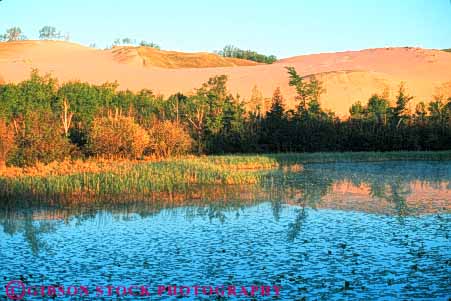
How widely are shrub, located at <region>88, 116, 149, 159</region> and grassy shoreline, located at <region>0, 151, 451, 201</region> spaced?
65.6 inches

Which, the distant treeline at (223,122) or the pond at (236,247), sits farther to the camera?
the distant treeline at (223,122)

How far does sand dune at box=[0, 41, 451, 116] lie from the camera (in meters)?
63.0

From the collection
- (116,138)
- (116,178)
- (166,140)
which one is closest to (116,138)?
(116,138)

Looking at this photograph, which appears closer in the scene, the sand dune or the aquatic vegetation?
the aquatic vegetation

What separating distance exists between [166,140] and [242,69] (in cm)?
4629

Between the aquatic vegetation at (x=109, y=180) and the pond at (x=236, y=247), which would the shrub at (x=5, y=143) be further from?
the pond at (x=236, y=247)

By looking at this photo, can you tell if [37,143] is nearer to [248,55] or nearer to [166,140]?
[166,140]

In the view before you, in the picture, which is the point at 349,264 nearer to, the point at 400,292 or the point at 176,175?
the point at 400,292

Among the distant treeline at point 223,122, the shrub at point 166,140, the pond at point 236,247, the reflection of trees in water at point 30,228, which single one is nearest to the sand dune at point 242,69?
the distant treeline at point 223,122

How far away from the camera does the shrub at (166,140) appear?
29797 mm

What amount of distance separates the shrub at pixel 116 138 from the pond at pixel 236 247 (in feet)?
28.3

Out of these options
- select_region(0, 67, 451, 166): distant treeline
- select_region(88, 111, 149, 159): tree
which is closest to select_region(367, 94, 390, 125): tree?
select_region(0, 67, 451, 166): distant treeline

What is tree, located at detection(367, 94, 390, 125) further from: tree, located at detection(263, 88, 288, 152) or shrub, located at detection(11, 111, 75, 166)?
shrub, located at detection(11, 111, 75, 166)

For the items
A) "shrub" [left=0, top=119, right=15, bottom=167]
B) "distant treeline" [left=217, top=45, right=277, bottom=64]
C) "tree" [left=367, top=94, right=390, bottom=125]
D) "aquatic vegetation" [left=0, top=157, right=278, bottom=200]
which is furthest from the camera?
"distant treeline" [left=217, top=45, right=277, bottom=64]
